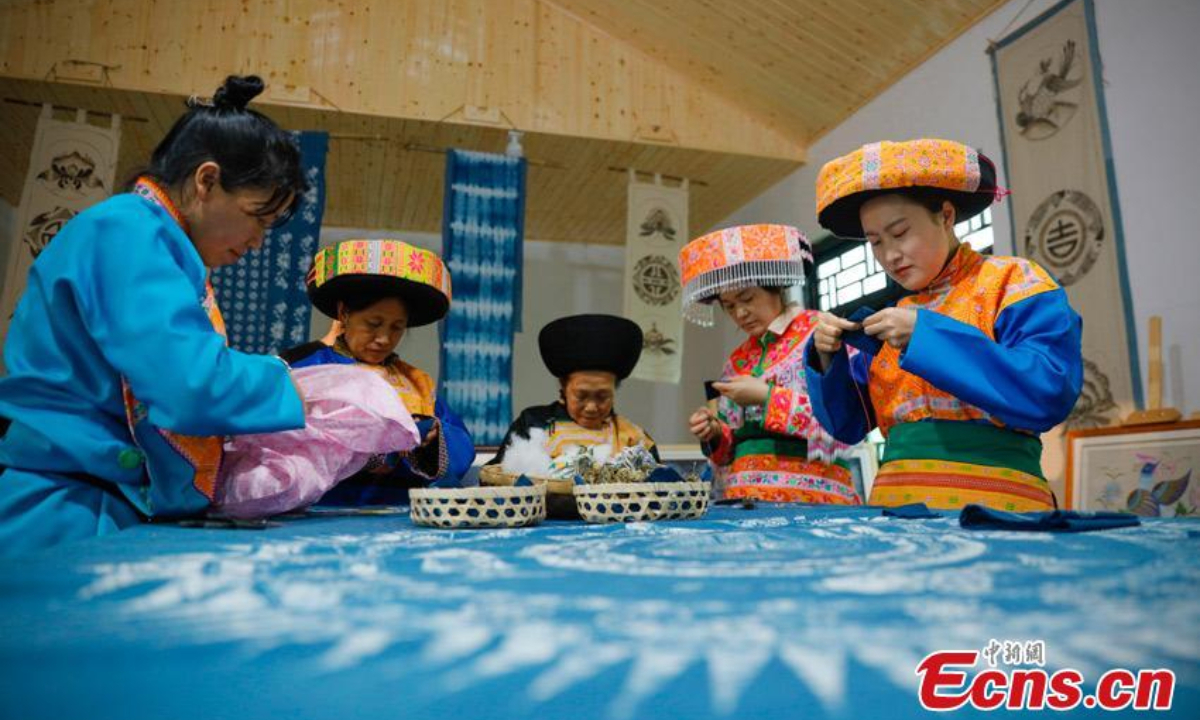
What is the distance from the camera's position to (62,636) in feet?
1.39

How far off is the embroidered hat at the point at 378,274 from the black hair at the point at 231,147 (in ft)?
3.18

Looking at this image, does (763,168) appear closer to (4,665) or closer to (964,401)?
(964,401)

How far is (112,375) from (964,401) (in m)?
1.47

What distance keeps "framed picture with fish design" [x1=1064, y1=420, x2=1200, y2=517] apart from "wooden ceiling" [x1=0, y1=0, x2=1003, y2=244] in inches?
115

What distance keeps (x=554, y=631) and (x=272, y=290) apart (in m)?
5.56

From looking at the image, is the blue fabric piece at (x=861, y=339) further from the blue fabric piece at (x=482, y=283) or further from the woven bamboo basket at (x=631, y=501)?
the blue fabric piece at (x=482, y=283)

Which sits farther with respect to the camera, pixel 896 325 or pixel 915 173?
pixel 915 173

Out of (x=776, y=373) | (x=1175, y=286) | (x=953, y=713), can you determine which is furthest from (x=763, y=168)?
(x=953, y=713)

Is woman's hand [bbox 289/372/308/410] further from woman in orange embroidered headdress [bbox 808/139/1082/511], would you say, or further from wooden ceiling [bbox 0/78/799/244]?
wooden ceiling [bbox 0/78/799/244]

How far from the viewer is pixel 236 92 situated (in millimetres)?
1295

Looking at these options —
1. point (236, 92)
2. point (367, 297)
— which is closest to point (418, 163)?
point (367, 297)

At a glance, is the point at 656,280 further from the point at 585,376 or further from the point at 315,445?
the point at 315,445

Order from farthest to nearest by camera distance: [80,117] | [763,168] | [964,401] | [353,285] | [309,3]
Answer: [763,168] → [309,3] → [80,117] → [353,285] → [964,401]

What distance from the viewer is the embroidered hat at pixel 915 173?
1574mm
